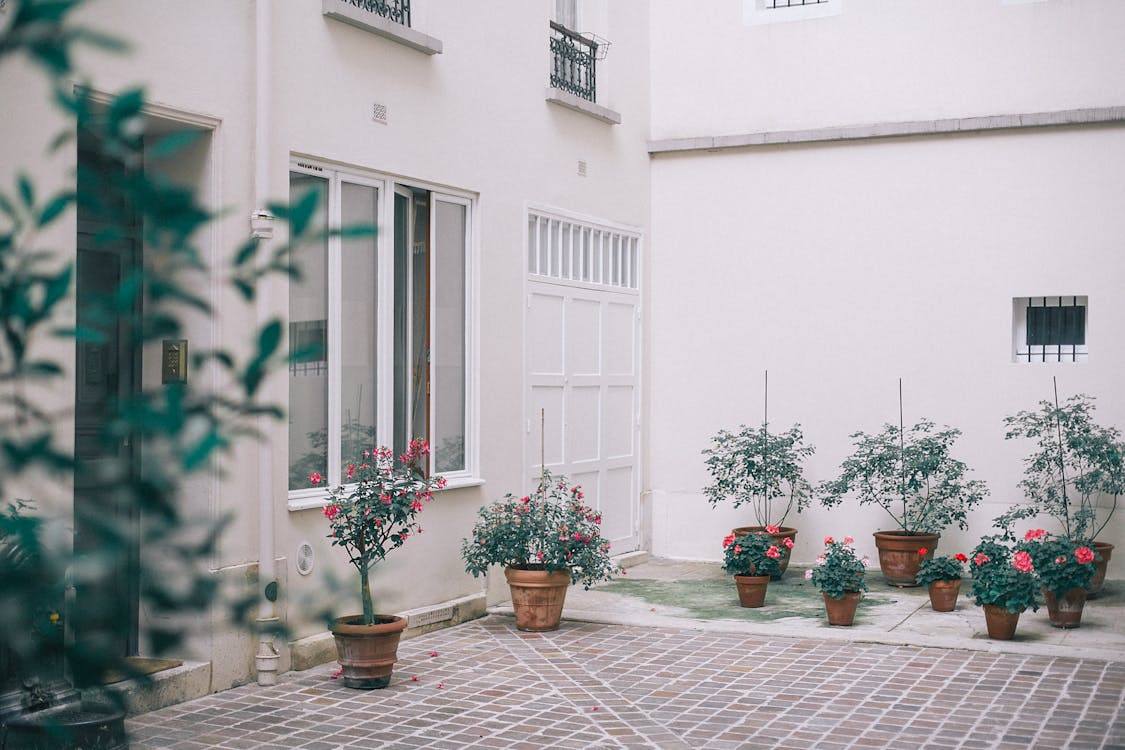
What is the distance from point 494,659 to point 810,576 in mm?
2343

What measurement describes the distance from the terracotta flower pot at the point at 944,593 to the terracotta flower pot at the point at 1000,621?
89cm

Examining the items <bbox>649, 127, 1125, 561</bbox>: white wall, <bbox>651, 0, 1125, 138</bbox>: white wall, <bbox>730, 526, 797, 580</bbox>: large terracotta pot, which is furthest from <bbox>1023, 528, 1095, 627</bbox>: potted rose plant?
<bbox>651, 0, 1125, 138</bbox>: white wall

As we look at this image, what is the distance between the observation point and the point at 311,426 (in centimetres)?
750

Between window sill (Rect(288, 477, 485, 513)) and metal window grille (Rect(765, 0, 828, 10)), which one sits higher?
metal window grille (Rect(765, 0, 828, 10))

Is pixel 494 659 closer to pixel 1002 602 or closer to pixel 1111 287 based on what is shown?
pixel 1002 602

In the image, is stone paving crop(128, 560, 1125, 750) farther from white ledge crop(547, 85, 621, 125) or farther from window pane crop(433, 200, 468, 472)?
white ledge crop(547, 85, 621, 125)

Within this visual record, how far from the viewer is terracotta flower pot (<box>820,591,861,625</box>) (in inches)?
323

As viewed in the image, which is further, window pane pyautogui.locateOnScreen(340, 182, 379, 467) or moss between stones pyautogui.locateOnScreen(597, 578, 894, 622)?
moss between stones pyautogui.locateOnScreen(597, 578, 894, 622)

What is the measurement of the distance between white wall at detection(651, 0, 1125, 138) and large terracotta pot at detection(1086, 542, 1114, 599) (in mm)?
3654

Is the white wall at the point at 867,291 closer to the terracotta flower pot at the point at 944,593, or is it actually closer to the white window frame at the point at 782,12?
the white window frame at the point at 782,12

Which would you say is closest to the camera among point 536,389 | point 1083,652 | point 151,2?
point 151,2

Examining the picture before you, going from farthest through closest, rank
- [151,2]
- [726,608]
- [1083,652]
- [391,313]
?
[726,608] < [391,313] < [1083,652] < [151,2]

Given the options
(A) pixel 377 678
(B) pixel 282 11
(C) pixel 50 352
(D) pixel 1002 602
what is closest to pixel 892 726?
(D) pixel 1002 602

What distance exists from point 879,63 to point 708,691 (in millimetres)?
6545
